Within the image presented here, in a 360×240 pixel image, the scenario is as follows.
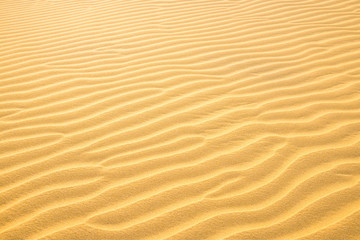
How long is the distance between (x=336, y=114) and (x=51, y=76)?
9.12ft

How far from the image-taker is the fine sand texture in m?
1.81

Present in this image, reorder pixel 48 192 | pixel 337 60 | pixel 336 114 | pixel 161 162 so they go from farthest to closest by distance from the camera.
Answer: pixel 337 60 < pixel 336 114 < pixel 161 162 < pixel 48 192

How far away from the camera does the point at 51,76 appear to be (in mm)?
Answer: 3236

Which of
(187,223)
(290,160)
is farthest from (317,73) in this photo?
(187,223)

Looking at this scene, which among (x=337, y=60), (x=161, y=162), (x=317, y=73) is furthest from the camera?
(x=337, y=60)

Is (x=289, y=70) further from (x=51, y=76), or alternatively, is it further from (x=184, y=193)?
(x=51, y=76)

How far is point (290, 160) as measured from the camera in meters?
2.19

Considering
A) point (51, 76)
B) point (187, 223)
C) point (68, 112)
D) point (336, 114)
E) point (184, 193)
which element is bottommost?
point (187, 223)

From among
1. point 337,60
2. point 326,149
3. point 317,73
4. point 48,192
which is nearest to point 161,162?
point 48,192

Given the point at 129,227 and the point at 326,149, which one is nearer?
the point at 129,227

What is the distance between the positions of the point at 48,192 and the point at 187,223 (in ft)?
2.98

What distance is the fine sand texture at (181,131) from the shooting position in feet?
5.92

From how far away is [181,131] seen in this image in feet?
8.13

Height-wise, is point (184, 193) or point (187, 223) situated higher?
point (184, 193)
